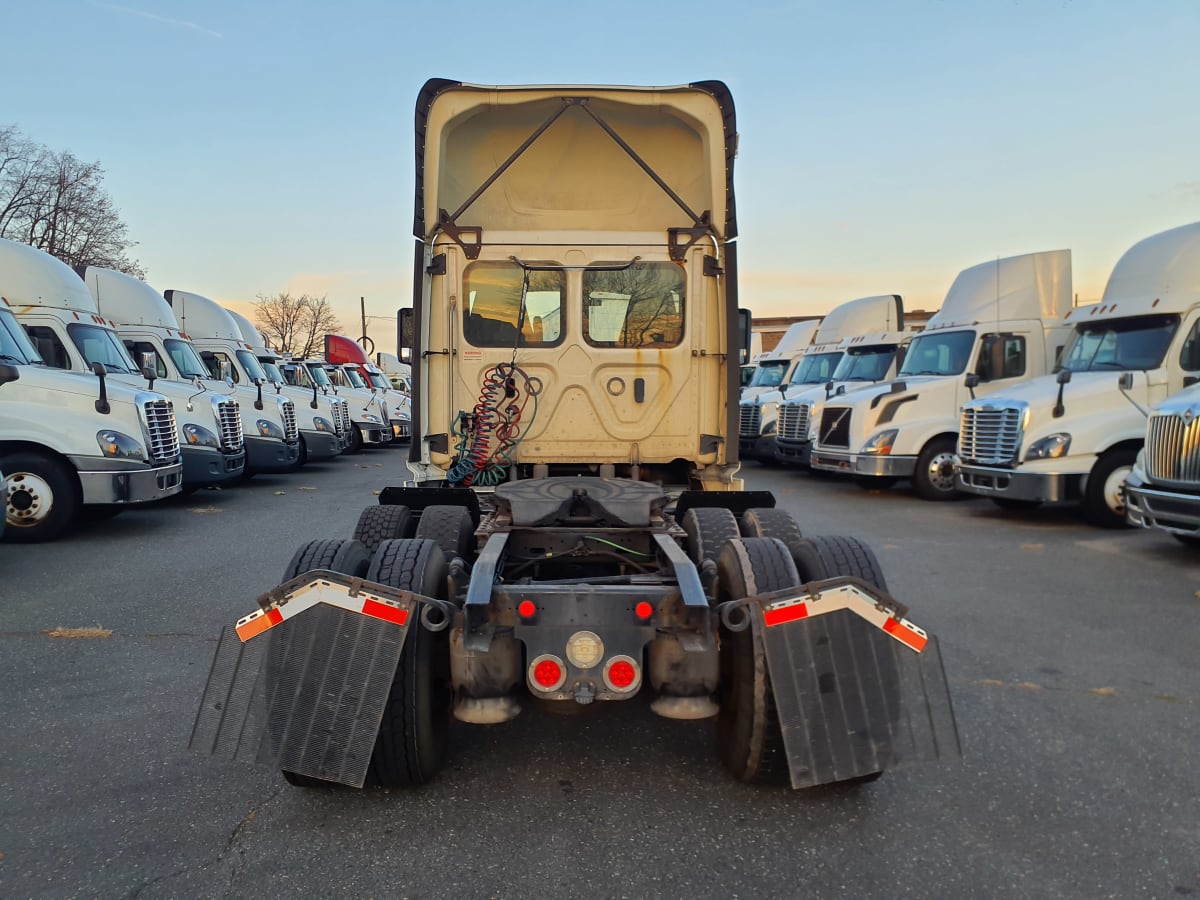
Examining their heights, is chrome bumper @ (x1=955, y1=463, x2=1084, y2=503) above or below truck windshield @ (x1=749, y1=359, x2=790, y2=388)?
below

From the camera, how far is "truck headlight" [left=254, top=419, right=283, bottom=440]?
13906 mm

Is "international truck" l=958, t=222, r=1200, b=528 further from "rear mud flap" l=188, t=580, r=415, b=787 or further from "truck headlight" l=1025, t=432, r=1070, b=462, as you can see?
"rear mud flap" l=188, t=580, r=415, b=787

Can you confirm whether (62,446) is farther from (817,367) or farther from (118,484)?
(817,367)

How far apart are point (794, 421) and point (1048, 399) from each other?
569 centimetres

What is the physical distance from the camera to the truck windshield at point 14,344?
863 cm

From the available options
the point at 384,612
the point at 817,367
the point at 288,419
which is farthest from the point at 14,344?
the point at 817,367

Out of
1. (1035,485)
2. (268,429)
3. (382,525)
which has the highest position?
(268,429)

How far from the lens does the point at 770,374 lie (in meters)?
20.5

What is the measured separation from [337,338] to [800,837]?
29.0 metres

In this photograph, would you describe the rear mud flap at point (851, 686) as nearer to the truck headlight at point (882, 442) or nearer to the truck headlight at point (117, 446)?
the truck headlight at point (117, 446)

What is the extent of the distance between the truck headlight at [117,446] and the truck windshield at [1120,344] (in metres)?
11.0

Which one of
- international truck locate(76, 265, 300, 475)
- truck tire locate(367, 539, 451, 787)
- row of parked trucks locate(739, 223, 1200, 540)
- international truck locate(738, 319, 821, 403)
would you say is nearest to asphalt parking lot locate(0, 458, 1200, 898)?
truck tire locate(367, 539, 451, 787)

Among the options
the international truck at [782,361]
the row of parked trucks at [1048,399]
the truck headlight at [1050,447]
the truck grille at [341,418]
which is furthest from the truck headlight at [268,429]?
the truck headlight at [1050,447]

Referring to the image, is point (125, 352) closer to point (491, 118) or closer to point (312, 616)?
point (491, 118)
